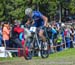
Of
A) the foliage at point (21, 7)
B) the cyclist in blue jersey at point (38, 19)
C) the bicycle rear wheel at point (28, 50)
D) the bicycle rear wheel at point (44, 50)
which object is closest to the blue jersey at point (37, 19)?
the cyclist in blue jersey at point (38, 19)

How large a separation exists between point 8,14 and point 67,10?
18771 millimetres

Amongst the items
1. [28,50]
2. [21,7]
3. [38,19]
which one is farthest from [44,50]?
[21,7]

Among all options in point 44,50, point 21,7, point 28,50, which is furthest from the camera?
point 21,7

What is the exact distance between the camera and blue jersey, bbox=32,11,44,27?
1405 centimetres

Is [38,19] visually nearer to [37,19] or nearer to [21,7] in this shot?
[37,19]

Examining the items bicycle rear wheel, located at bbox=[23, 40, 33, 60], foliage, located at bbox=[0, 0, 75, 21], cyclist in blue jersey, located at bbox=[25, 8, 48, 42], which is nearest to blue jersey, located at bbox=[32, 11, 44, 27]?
cyclist in blue jersey, located at bbox=[25, 8, 48, 42]

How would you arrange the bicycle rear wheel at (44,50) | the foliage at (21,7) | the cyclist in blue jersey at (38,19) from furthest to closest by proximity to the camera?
the foliage at (21,7) → the bicycle rear wheel at (44,50) → the cyclist in blue jersey at (38,19)

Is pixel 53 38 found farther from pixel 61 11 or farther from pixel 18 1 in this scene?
pixel 61 11

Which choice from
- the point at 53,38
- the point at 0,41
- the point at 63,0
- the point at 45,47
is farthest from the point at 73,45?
the point at 63,0

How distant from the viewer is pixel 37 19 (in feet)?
46.5

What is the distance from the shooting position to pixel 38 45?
14.7m

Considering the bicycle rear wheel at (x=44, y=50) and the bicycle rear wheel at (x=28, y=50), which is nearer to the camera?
the bicycle rear wheel at (x=28, y=50)

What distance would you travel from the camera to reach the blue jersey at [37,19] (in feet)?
46.1

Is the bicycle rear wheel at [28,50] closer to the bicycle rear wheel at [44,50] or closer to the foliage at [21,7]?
the bicycle rear wheel at [44,50]
